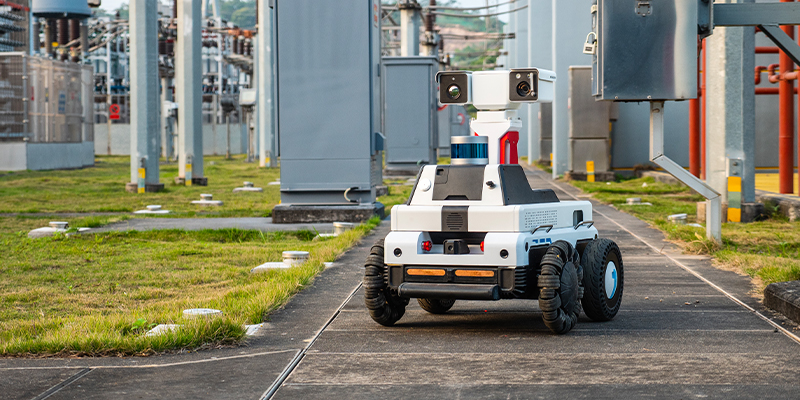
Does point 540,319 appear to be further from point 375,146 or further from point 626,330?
point 375,146

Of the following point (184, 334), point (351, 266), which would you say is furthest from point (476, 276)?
point (351, 266)

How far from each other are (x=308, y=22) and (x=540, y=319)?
9.84m

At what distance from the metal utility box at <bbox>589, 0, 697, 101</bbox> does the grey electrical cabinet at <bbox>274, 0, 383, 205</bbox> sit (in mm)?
7820

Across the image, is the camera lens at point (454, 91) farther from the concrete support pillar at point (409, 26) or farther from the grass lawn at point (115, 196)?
the concrete support pillar at point (409, 26)

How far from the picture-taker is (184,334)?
20.8 feet

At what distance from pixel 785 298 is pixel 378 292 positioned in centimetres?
325

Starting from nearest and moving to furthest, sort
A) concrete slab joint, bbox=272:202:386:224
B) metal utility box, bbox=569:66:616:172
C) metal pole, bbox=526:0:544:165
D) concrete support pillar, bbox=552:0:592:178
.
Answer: concrete slab joint, bbox=272:202:386:224
metal utility box, bbox=569:66:616:172
concrete support pillar, bbox=552:0:592:178
metal pole, bbox=526:0:544:165

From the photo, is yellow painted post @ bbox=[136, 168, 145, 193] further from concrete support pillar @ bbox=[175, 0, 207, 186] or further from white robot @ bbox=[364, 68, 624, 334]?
white robot @ bbox=[364, 68, 624, 334]

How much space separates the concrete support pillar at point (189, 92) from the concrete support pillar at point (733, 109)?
17.0m

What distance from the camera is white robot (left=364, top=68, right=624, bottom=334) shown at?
6438 mm

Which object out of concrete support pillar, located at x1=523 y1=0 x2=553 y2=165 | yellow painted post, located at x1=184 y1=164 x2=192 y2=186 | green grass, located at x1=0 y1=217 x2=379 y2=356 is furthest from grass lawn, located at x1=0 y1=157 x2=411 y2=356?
concrete support pillar, located at x1=523 y1=0 x2=553 y2=165

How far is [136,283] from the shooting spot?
9.35m

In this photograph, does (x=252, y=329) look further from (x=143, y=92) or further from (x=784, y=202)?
(x=143, y=92)

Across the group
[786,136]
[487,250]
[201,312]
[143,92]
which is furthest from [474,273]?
[143,92]
